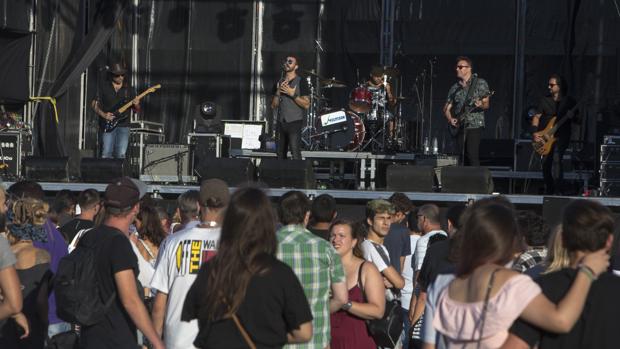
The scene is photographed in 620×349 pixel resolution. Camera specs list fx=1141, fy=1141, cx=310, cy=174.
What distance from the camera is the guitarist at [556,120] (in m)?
13.6

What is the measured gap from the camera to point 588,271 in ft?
13.3

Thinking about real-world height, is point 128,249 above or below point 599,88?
below

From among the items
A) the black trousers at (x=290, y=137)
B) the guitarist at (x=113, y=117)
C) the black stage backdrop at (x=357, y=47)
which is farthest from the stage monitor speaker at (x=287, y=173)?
the black stage backdrop at (x=357, y=47)

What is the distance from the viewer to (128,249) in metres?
5.34

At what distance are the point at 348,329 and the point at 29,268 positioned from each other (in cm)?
172

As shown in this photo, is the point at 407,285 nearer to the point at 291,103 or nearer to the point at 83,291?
the point at 83,291

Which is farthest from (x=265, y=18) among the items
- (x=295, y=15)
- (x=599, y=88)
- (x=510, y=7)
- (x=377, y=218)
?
(x=377, y=218)

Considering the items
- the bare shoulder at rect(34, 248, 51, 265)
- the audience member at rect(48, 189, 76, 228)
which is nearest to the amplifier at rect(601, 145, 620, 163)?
the audience member at rect(48, 189, 76, 228)

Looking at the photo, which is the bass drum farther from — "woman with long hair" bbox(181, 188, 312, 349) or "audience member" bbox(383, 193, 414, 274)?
"woman with long hair" bbox(181, 188, 312, 349)

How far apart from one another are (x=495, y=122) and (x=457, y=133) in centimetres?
478

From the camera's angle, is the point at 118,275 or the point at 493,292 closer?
the point at 493,292

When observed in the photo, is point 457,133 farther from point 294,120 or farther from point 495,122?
point 495,122

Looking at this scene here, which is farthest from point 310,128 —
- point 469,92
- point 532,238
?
point 532,238

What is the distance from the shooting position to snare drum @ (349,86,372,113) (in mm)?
16344
